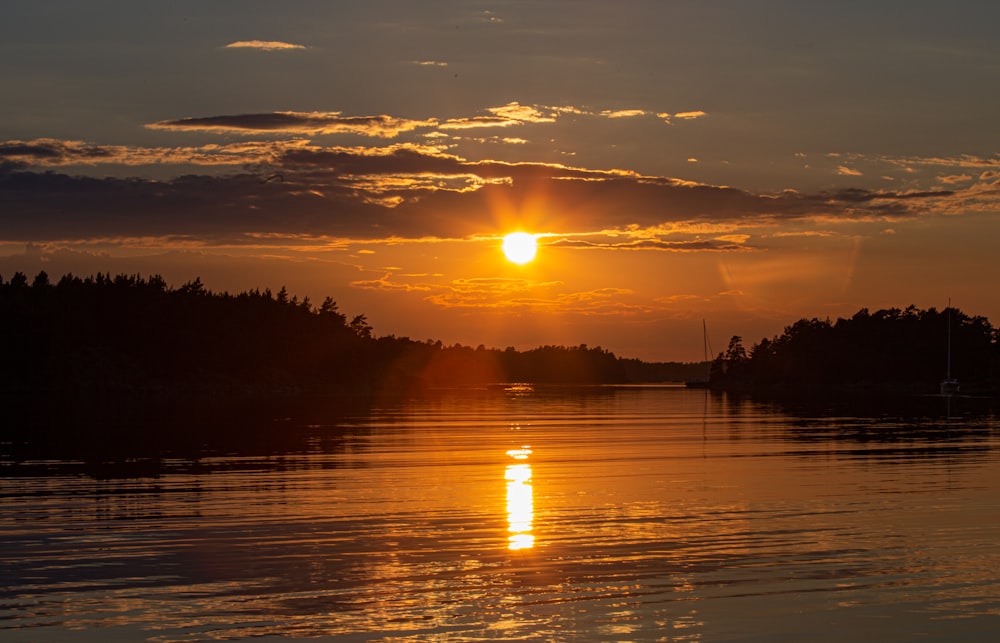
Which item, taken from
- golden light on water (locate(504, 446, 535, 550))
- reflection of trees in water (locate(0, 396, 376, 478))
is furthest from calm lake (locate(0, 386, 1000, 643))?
reflection of trees in water (locate(0, 396, 376, 478))

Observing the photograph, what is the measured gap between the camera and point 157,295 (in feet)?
627

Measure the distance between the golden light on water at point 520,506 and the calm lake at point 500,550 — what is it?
147 millimetres

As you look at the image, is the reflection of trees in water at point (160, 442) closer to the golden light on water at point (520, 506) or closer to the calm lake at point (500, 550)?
the calm lake at point (500, 550)

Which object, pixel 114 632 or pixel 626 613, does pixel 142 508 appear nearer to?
pixel 114 632

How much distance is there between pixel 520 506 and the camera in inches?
1174

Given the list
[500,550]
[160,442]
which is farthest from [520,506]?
[160,442]

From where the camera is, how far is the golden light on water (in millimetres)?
24172

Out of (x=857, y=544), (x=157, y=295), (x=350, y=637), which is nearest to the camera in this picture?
(x=350, y=637)

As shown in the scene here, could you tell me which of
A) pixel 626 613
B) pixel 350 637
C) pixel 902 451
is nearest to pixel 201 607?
pixel 350 637

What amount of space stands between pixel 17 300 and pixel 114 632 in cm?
15570

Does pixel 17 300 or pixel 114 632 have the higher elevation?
pixel 17 300

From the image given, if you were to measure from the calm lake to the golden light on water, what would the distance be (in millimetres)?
147

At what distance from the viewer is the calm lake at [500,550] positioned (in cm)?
1700

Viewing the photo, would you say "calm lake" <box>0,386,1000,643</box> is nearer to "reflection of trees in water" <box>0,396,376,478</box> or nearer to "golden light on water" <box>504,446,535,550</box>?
"golden light on water" <box>504,446,535,550</box>
